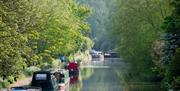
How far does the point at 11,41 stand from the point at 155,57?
20.7 m

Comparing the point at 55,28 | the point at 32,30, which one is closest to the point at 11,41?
the point at 32,30

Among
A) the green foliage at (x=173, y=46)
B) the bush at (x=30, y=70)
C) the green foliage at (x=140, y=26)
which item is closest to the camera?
the green foliage at (x=173, y=46)

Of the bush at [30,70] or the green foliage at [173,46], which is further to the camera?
the bush at [30,70]

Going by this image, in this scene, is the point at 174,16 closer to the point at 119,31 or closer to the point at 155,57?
the point at 155,57

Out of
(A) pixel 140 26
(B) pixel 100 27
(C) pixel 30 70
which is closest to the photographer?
(C) pixel 30 70

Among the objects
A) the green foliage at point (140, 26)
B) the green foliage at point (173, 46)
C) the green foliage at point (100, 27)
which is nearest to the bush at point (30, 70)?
the green foliage at point (140, 26)

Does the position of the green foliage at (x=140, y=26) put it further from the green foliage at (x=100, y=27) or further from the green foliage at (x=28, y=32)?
the green foliage at (x=100, y=27)

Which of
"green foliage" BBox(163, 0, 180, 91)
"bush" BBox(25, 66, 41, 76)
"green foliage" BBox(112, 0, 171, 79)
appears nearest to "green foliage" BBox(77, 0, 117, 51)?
"green foliage" BBox(112, 0, 171, 79)

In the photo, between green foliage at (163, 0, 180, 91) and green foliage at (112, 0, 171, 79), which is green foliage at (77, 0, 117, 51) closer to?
green foliage at (112, 0, 171, 79)

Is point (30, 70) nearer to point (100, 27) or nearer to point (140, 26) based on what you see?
point (140, 26)

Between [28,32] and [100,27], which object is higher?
[100,27]

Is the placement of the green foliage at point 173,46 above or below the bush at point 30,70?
above

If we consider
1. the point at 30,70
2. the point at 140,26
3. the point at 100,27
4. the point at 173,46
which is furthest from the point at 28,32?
the point at 100,27

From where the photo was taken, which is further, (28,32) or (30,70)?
(30,70)
